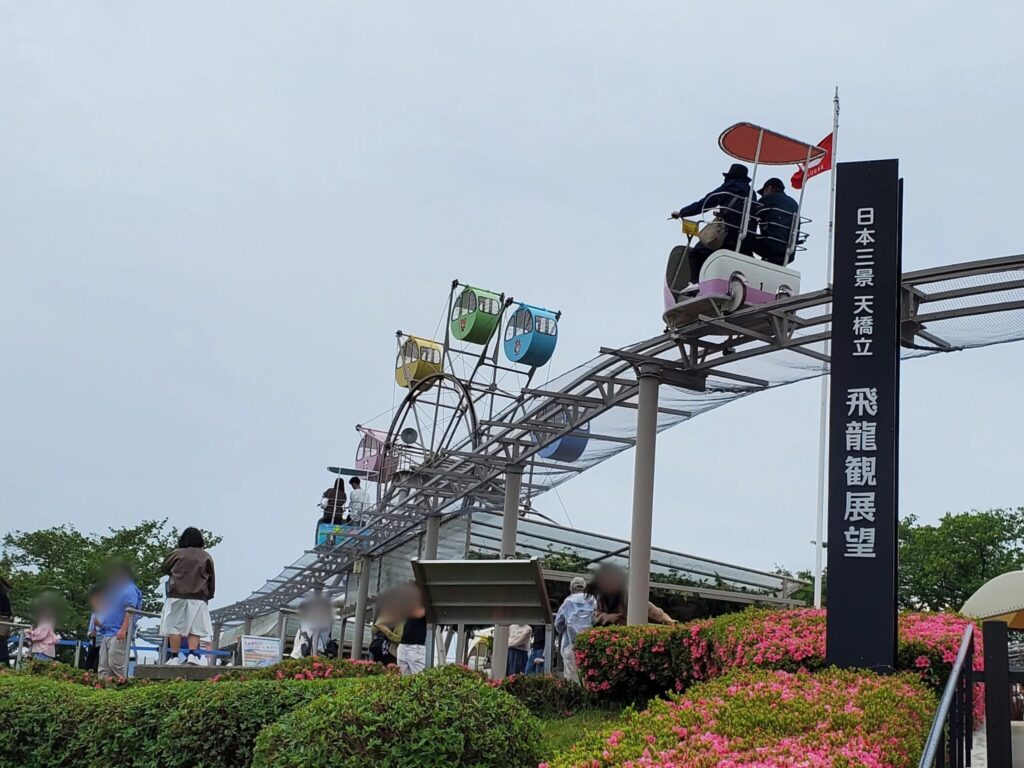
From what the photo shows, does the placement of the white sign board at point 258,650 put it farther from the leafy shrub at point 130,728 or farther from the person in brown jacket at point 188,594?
the leafy shrub at point 130,728

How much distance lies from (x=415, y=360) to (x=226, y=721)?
17840 millimetres

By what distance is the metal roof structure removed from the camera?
37.2ft

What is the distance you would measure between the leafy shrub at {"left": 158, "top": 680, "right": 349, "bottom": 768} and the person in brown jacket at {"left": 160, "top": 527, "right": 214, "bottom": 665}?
358 cm

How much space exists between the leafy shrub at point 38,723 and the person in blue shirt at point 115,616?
2931 millimetres

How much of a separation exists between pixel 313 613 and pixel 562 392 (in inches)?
315

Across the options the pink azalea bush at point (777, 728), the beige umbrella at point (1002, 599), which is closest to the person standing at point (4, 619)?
the pink azalea bush at point (777, 728)

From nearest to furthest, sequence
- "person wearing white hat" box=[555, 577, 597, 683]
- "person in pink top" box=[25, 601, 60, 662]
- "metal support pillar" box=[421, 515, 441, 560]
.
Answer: "person wearing white hat" box=[555, 577, 597, 683] < "person in pink top" box=[25, 601, 60, 662] < "metal support pillar" box=[421, 515, 441, 560]

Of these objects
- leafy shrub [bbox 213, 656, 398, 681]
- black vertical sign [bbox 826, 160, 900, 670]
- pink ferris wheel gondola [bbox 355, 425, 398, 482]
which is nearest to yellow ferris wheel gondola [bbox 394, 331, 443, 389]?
pink ferris wheel gondola [bbox 355, 425, 398, 482]

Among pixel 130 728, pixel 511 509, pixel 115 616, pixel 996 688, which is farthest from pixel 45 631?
pixel 996 688

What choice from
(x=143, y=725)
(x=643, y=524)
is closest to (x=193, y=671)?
(x=143, y=725)

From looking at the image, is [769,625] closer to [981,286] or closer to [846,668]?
[846,668]

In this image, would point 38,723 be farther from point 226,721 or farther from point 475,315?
point 475,315

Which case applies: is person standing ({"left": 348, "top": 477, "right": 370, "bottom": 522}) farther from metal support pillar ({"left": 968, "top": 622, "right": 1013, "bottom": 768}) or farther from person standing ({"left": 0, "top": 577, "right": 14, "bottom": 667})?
metal support pillar ({"left": 968, "top": 622, "right": 1013, "bottom": 768})

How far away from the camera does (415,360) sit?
25562 millimetres
